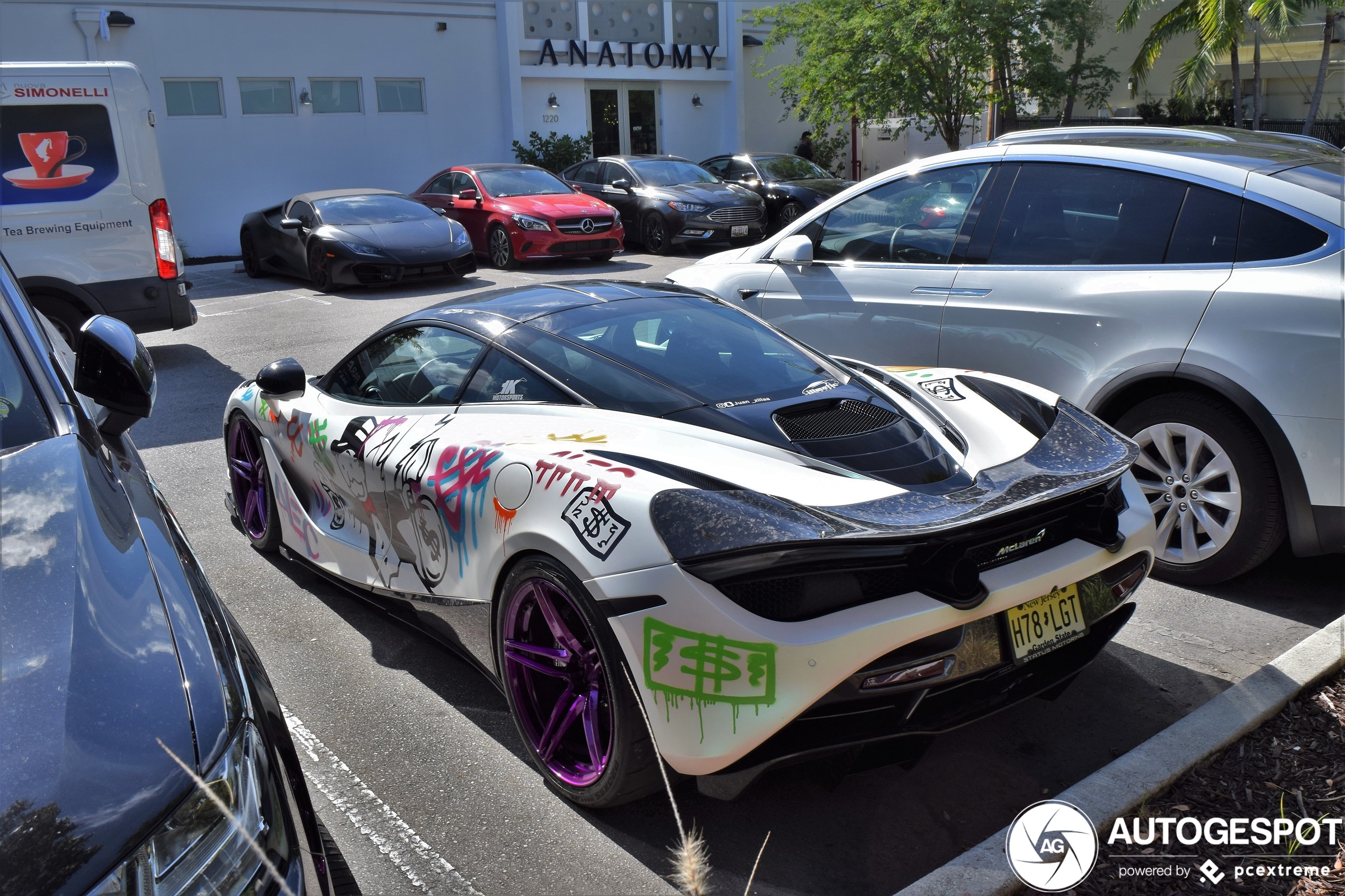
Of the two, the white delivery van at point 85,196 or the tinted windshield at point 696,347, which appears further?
the white delivery van at point 85,196

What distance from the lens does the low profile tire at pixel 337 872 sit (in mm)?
1981

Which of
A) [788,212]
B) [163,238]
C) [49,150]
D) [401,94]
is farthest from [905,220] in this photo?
[401,94]

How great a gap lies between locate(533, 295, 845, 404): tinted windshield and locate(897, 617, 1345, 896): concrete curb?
1443mm

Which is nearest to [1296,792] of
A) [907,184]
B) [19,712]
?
[19,712]

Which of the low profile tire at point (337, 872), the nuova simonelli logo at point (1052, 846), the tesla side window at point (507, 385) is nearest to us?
the low profile tire at point (337, 872)

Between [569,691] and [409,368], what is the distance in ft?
5.37

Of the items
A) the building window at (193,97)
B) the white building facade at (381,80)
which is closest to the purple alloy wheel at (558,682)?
the white building facade at (381,80)

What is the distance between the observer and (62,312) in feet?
29.4

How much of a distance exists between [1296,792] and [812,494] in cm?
160

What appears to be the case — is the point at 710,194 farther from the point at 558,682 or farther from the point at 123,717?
the point at 123,717

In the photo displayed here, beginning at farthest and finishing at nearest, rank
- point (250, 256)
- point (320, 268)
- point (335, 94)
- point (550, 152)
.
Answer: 1. point (550, 152)
2. point (335, 94)
3. point (250, 256)
4. point (320, 268)

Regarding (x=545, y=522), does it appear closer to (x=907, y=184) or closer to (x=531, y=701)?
(x=531, y=701)

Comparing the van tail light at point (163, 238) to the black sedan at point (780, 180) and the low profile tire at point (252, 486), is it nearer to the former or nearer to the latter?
the low profile tire at point (252, 486)

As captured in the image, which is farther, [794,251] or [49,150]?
[49,150]
